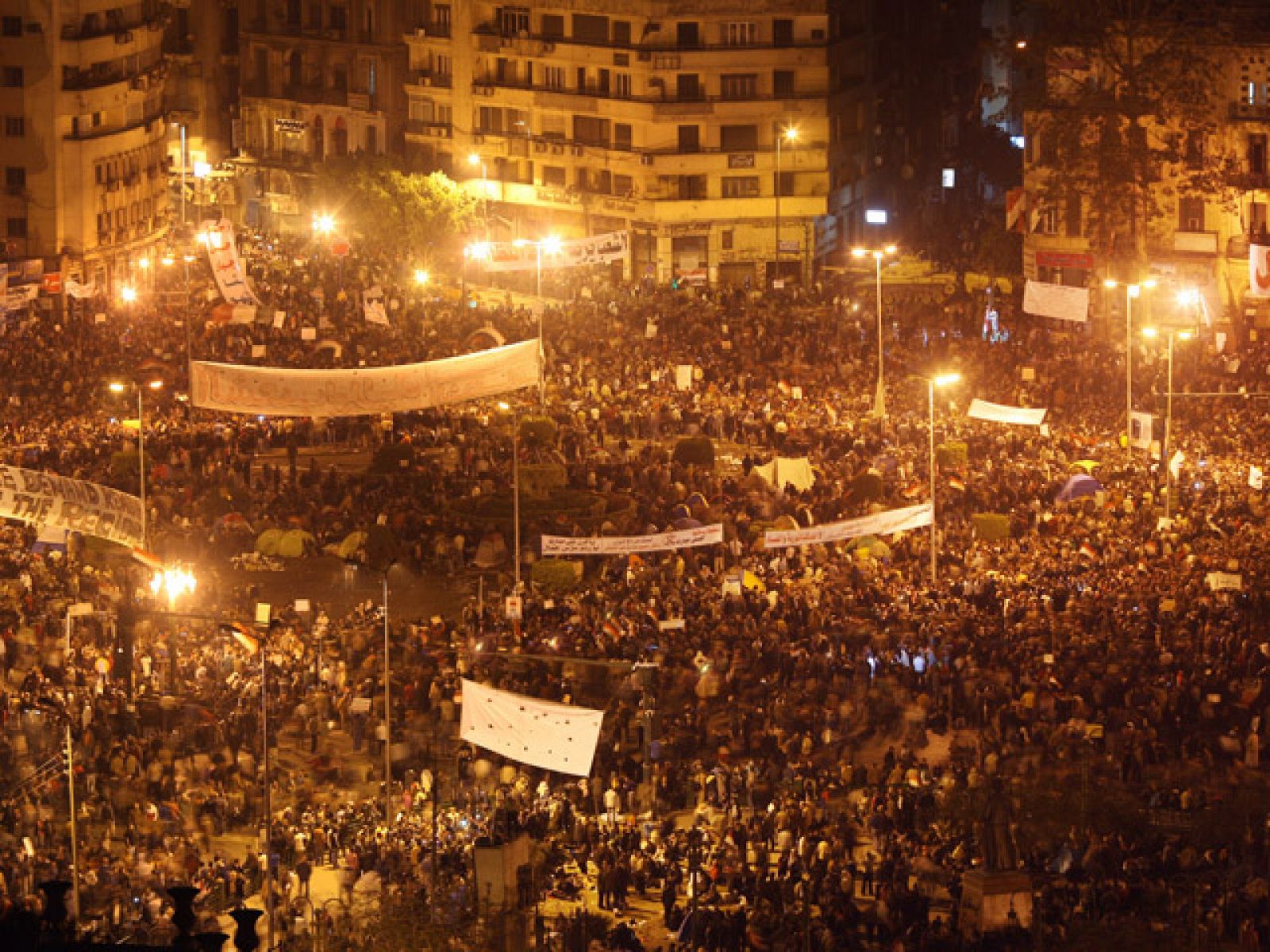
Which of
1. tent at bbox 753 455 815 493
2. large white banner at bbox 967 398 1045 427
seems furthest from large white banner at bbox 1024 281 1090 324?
tent at bbox 753 455 815 493

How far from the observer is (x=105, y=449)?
48.2m

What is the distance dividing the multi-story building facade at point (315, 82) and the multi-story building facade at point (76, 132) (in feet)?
19.2

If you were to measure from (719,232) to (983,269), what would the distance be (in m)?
8.07

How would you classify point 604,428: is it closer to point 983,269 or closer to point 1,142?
point 983,269

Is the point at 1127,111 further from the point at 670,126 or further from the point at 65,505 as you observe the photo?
the point at 65,505

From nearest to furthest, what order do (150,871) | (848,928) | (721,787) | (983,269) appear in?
(848,928) → (150,871) → (721,787) → (983,269)

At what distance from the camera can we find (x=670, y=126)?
75.1m

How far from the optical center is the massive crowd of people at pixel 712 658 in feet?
89.0

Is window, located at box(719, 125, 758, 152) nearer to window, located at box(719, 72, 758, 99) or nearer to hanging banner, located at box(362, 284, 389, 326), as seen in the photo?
window, located at box(719, 72, 758, 99)

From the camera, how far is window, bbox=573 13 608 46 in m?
75.5

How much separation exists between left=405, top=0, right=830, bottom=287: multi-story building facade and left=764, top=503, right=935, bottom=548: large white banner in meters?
34.3

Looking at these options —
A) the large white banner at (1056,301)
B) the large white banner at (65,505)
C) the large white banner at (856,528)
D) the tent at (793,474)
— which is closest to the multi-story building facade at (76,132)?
the large white banner at (1056,301)

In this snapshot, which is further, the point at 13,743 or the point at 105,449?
the point at 105,449

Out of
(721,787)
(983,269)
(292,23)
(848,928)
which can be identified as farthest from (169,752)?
(292,23)
